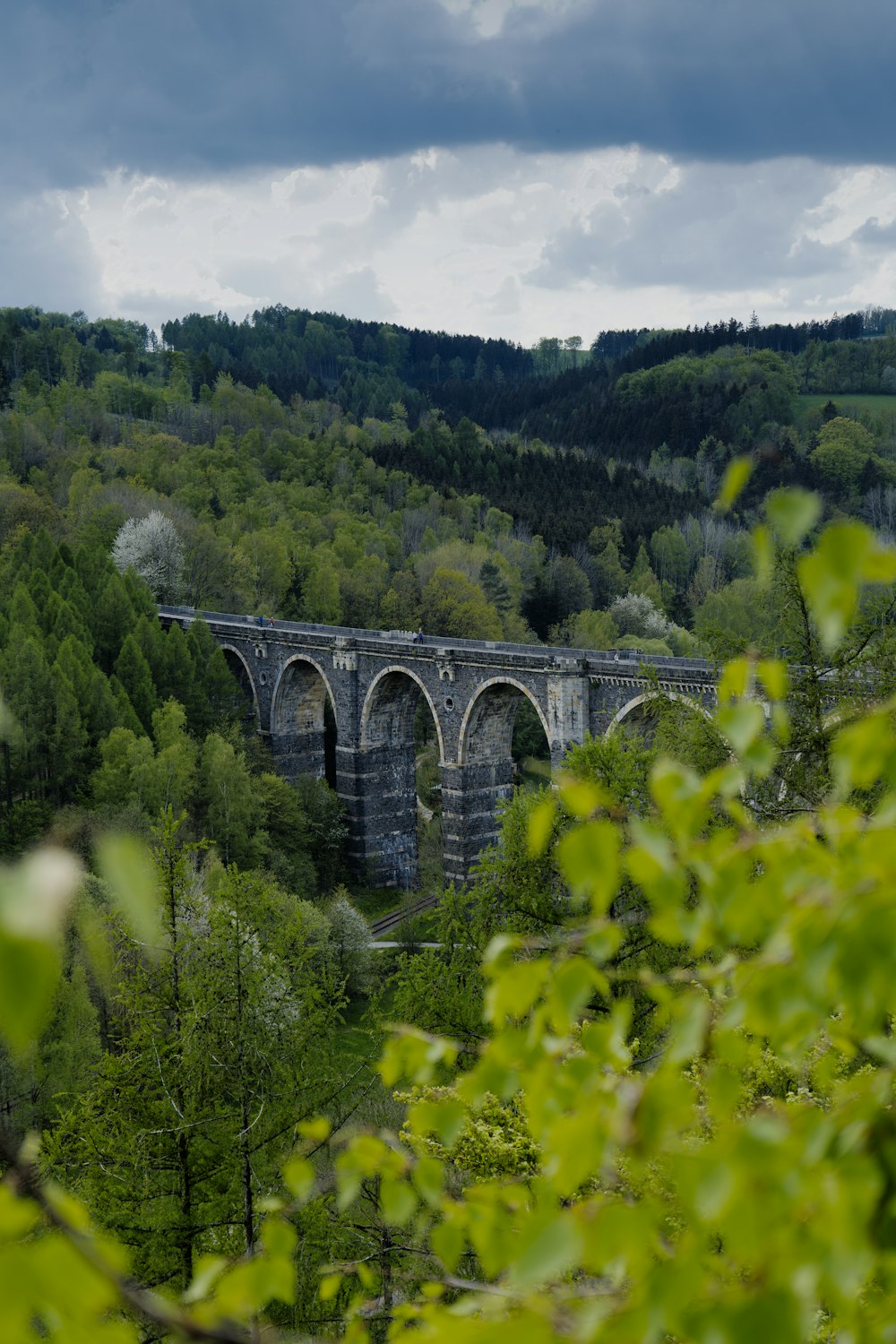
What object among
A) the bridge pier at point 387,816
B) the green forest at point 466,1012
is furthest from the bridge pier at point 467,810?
the green forest at point 466,1012

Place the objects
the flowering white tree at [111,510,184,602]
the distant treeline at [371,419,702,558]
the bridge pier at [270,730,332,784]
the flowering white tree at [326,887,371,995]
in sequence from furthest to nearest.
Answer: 1. the distant treeline at [371,419,702,558]
2. the flowering white tree at [111,510,184,602]
3. the bridge pier at [270,730,332,784]
4. the flowering white tree at [326,887,371,995]

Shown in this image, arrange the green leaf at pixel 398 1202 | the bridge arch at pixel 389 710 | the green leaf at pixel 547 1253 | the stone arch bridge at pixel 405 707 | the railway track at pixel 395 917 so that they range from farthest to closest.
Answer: the bridge arch at pixel 389 710
the railway track at pixel 395 917
the stone arch bridge at pixel 405 707
the green leaf at pixel 398 1202
the green leaf at pixel 547 1253

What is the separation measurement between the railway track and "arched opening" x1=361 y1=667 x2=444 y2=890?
2.23m

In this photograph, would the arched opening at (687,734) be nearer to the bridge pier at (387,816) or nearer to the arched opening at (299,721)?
the bridge pier at (387,816)

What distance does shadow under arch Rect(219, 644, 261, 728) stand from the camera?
62469mm

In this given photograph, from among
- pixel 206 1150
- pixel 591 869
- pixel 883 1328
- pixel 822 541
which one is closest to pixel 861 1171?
pixel 883 1328

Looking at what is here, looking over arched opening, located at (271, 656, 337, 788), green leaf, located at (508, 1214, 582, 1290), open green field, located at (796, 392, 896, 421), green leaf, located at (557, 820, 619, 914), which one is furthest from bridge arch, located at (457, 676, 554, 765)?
open green field, located at (796, 392, 896, 421)

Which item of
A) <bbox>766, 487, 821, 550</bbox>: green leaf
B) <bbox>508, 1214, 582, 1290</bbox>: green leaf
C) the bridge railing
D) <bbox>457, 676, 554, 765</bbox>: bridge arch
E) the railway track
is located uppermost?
<bbox>766, 487, 821, 550</bbox>: green leaf

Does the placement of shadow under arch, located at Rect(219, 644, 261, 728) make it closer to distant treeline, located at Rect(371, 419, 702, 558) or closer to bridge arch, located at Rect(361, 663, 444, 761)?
bridge arch, located at Rect(361, 663, 444, 761)

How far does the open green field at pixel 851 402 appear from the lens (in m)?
152

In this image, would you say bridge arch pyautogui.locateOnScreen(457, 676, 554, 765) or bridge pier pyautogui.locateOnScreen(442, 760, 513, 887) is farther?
bridge pier pyautogui.locateOnScreen(442, 760, 513, 887)

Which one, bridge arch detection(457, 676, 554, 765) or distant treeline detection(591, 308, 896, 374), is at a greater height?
distant treeline detection(591, 308, 896, 374)

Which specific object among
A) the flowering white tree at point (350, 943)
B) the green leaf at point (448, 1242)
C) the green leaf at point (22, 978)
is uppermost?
the green leaf at point (22, 978)

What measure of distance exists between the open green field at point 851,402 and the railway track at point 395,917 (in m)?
116
